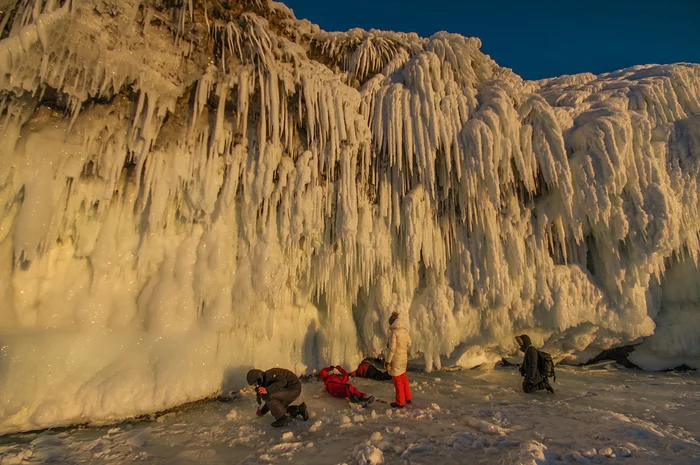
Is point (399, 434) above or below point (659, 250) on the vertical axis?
below

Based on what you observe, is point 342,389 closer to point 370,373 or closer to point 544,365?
point 370,373

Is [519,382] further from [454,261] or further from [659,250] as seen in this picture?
[659,250]

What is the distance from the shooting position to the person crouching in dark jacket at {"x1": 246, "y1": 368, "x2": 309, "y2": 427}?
5.28 meters

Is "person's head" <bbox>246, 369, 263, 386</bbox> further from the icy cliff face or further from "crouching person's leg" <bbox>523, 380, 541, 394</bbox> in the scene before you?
"crouching person's leg" <bbox>523, 380, 541, 394</bbox>

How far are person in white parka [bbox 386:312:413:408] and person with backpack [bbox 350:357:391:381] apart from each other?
213 cm

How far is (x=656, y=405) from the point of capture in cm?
611

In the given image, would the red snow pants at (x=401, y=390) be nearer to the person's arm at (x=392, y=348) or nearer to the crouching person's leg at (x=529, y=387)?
the person's arm at (x=392, y=348)

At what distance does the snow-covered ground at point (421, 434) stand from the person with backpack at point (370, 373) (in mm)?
1283

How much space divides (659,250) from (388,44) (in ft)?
26.7

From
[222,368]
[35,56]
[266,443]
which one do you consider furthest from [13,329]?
[266,443]

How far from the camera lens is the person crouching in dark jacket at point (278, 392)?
5.28 metres

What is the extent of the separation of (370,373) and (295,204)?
13.5 feet

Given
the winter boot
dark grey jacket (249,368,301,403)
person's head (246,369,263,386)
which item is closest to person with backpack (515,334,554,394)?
dark grey jacket (249,368,301,403)

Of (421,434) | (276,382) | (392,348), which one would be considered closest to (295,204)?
(392,348)
